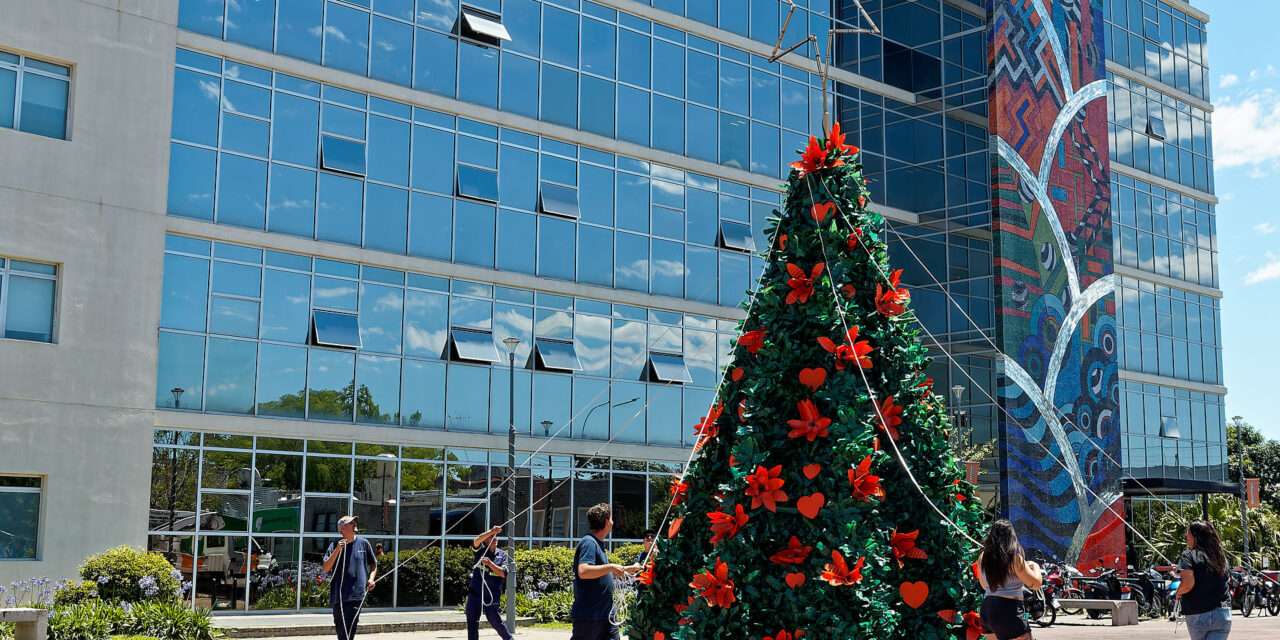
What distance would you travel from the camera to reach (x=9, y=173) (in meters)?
22.9

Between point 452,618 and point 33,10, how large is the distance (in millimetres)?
13469

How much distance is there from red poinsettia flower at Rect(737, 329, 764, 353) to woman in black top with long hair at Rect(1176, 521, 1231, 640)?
13.7 feet

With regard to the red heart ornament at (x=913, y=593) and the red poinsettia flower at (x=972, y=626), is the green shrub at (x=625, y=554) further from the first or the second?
the red heart ornament at (x=913, y=593)

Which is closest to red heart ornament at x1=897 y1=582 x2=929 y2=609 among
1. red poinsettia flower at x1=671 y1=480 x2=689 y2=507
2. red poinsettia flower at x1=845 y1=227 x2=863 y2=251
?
red poinsettia flower at x1=671 y1=480 x2=689 y2=507

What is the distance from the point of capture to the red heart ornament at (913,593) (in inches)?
293

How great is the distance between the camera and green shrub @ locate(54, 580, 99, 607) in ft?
67.3

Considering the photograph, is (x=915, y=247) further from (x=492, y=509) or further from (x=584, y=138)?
(x=492, y=509)

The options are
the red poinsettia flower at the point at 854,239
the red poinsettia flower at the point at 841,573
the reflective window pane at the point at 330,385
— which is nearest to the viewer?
the red poinsettia flower at the point at 841,573

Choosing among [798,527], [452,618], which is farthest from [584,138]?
[798,527]

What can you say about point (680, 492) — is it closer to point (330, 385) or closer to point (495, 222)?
point (330, 385)

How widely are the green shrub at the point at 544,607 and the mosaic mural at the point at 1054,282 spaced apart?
13.9 meters

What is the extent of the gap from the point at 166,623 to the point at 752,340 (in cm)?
1487

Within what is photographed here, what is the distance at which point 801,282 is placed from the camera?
7801mm

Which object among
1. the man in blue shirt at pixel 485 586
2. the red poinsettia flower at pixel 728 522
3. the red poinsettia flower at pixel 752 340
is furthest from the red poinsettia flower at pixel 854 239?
the man in blue shirt at pixel 485 586
